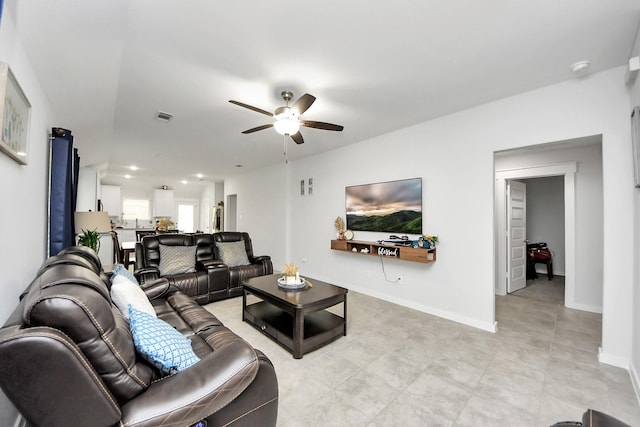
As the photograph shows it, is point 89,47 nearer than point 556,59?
Yes

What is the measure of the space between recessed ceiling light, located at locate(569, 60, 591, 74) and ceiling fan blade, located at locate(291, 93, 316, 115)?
2290 mm

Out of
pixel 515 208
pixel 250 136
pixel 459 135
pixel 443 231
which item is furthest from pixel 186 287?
pixel 515 208

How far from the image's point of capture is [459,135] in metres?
3.37

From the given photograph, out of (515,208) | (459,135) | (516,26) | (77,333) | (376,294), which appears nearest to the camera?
(77,333)

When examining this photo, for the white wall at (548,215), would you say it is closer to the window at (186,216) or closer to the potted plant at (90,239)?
the potted plant at (90,239)

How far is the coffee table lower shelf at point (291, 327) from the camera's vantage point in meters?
2.55

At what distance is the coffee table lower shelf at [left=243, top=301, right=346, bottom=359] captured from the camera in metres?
2.55

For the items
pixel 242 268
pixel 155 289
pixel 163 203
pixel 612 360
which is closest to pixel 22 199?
pixel 155 289

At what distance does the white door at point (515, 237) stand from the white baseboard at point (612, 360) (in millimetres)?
2314

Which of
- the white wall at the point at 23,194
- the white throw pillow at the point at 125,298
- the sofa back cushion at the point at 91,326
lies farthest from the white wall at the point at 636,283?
the white wall at the point at 23,194

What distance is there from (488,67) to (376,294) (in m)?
3.30

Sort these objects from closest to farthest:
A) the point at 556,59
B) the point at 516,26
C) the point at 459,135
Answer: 1. the point at 516,26
2. the point at 556,59
3. the point at 459,135

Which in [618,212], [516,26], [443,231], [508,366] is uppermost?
[516,26]

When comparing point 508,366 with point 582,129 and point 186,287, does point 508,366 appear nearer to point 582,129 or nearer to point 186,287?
point 582,129
